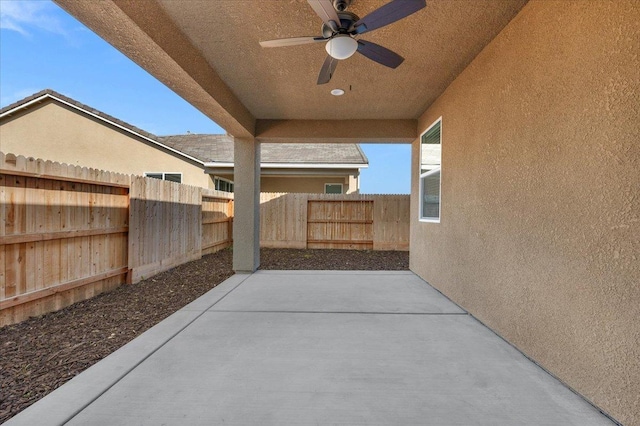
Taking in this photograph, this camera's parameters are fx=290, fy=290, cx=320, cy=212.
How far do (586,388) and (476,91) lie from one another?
120 inches

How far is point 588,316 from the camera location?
1.95 meters

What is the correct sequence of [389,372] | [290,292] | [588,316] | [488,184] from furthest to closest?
1. [290,292]
2. [488,184]
3. [389,372]
4. [588,316]

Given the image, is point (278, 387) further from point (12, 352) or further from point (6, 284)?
point (6, 284)

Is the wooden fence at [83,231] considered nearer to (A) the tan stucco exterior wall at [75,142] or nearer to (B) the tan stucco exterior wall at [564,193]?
(A) the tan stucco exterior wall at [75,142]

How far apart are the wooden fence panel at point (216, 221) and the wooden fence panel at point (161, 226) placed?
56 centimetres

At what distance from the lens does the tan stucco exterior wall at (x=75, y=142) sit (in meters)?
9.05

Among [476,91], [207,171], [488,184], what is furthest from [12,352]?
[207,171]

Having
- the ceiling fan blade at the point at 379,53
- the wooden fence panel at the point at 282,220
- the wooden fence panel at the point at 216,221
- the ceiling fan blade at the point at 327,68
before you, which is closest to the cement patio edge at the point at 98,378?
the ceiling fan blade at the point at 327,68

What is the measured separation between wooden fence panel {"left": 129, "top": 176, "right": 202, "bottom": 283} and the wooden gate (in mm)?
3485

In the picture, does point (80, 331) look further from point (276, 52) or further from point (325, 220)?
point (325, 220)

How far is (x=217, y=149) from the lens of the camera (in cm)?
1242

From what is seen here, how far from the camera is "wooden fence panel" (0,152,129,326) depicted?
Answer: 300 cm

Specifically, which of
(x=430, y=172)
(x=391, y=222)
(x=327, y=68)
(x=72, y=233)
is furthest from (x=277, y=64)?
(x=391, y=222)

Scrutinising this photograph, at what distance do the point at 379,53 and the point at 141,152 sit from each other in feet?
32.5
